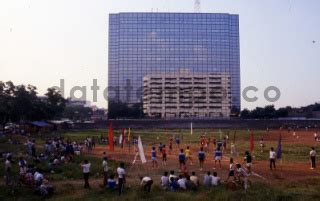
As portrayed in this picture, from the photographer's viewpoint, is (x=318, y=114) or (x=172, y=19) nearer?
(x=318, y=114)

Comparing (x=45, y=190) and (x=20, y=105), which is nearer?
(x=45, y=190)

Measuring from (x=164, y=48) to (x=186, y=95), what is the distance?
2099cm

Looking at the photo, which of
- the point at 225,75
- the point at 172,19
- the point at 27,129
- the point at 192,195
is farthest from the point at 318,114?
the point at 192,195

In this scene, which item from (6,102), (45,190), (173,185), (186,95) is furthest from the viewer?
(186,95)

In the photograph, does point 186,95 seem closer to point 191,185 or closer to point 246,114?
point 246,114

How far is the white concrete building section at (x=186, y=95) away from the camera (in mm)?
160875

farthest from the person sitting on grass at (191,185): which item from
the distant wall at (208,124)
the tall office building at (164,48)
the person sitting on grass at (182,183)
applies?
the tall office building at (164,48)

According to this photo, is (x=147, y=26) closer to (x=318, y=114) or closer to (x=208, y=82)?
(x=208, y=82)

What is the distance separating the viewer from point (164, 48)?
167 m

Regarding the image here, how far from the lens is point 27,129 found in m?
76.5

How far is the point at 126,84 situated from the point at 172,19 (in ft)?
105

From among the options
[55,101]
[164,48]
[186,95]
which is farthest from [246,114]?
[55,101]

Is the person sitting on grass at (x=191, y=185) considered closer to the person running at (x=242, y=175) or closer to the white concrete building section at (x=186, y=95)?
the person running at (x=242, y=175)

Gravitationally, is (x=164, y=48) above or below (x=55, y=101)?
above
